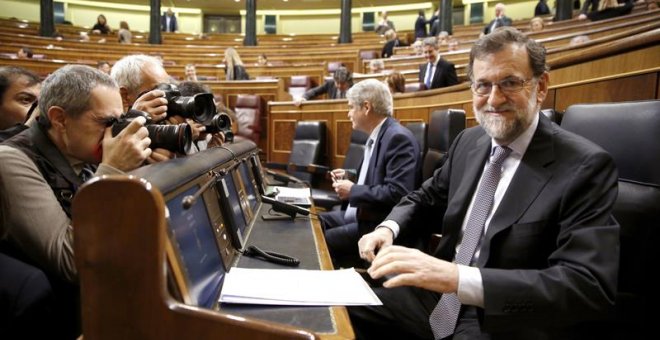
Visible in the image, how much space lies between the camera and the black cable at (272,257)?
95 centimetres

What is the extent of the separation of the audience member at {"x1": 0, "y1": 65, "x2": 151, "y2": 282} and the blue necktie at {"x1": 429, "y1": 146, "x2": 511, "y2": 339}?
76 centimetres

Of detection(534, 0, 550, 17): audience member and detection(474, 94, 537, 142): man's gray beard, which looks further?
detection(534, 0, 550, 17): audience member

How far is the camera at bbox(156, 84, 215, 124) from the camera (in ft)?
3.92

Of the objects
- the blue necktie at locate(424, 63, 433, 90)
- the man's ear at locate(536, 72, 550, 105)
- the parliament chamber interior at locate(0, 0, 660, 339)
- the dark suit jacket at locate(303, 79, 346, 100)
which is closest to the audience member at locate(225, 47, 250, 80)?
the dark suit jacket at locate(303, 79, 346, 100)

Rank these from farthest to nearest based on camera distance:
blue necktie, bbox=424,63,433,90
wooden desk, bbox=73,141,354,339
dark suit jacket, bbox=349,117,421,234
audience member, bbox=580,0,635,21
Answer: audience member, bbox=580,0,635,21, blue necktie, bbox=424,63,433,90, dark suit jacket, bbox=349,117,421,234, wooden desk, bbox=73,141,354,339

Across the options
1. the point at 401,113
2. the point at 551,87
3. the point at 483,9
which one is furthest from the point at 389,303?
the point at 483,9

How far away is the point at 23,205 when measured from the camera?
78cm

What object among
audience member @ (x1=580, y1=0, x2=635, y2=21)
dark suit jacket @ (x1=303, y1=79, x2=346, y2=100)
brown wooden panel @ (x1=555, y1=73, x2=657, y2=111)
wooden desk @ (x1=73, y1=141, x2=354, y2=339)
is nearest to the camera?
wooden desk @ (x1=73, y1=141, x2=354, y2=339)

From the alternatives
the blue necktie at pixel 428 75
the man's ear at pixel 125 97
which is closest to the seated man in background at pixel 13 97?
the man's ear at pixel 125 97

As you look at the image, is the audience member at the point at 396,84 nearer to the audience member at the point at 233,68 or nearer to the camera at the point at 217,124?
→ the camera at the point at 217,124

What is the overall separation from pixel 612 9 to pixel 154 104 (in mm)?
6155

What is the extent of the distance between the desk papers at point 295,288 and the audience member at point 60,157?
32 cm

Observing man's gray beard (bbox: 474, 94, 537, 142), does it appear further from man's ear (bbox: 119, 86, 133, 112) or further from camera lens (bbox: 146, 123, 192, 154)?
man's ear (bbox: 119, 86, 133, 112)

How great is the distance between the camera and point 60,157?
931 mm
